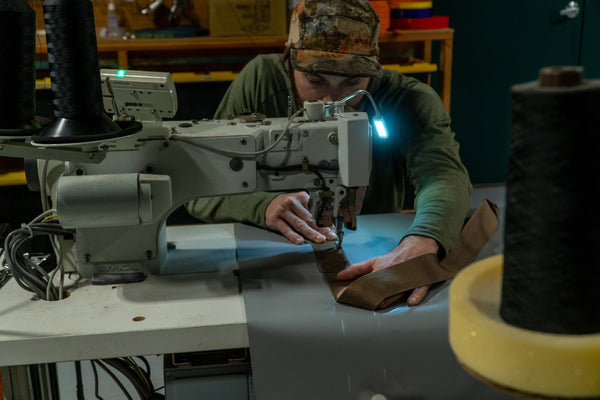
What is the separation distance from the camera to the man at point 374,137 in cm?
173

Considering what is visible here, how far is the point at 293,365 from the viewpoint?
1257mm

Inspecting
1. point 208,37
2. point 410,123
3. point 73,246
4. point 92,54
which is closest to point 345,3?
point 410,123

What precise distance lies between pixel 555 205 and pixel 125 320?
1.10 meters

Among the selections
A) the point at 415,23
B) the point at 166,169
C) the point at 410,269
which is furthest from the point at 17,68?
the point at 415,23

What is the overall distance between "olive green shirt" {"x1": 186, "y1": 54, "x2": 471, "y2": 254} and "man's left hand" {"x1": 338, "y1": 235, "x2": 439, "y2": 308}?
0.02 meters

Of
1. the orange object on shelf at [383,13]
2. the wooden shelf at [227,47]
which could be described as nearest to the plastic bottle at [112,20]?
the wooden shelf at [227,47]

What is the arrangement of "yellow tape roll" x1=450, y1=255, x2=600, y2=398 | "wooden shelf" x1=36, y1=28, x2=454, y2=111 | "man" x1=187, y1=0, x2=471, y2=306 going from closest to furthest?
1. "yellow tape roll" x1=450, y1=255, x2=600, y2=398
2. "man" x1=187, y1=0, x2=471, y2=306
3. "wooden shelf" x1=36, y1=28, x2=454, y2=111

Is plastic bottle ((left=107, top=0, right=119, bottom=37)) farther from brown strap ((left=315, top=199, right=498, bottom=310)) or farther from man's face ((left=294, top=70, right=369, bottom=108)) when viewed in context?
brown strap ((left=315, top=199, right=498, bottom=310))

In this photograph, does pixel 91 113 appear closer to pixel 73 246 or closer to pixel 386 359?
pixel 73 246

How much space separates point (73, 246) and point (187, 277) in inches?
11.0

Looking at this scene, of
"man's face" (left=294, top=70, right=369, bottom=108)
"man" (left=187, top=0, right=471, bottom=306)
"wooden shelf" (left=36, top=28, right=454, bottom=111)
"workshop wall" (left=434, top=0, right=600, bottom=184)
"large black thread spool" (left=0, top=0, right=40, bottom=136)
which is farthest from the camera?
"workshop wall" (left=434, top=0, right=600, bottom=184)

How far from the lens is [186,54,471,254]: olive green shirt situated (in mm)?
1793

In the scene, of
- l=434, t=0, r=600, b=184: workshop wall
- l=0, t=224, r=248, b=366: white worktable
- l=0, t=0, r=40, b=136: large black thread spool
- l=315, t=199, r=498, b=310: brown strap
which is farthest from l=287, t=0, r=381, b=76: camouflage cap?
l=434, t=0, r=600, b=184: workshop wall

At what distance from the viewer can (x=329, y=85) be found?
1895 mm
